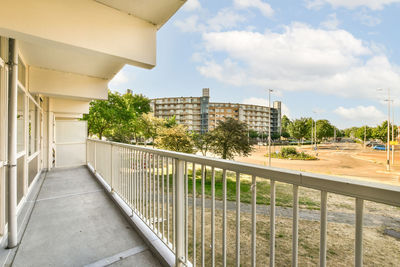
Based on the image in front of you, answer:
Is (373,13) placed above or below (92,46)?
above

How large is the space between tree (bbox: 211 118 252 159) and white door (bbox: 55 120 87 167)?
7.13 meters

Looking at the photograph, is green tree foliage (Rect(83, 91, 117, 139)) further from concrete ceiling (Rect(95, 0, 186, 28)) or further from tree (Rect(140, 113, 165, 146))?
concrete ceiling (Rect(95, 0, 186, 28))

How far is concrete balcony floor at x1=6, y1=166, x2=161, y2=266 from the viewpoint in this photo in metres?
1.65

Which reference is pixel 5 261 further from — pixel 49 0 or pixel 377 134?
pixel 377 134

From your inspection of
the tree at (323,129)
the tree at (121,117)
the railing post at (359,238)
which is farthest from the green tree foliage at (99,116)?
the tree at (323,129)

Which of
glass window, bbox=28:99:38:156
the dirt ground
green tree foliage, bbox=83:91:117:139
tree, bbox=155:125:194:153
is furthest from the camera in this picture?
green tree foliage, bbox=83:91:117:139

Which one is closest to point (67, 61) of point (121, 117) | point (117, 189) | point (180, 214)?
point (117, 189)

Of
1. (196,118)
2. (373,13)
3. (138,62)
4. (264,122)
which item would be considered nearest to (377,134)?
(373,13)

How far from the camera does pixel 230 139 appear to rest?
37.4 feet

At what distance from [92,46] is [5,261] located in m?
2.11

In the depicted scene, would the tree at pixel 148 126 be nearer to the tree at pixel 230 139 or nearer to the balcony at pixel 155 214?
the tree at pixel 230 139

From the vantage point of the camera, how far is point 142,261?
1.62 meters

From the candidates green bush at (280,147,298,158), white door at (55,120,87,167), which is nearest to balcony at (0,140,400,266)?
white door at (55,120,87,167)

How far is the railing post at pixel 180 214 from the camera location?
1435 millimetres
